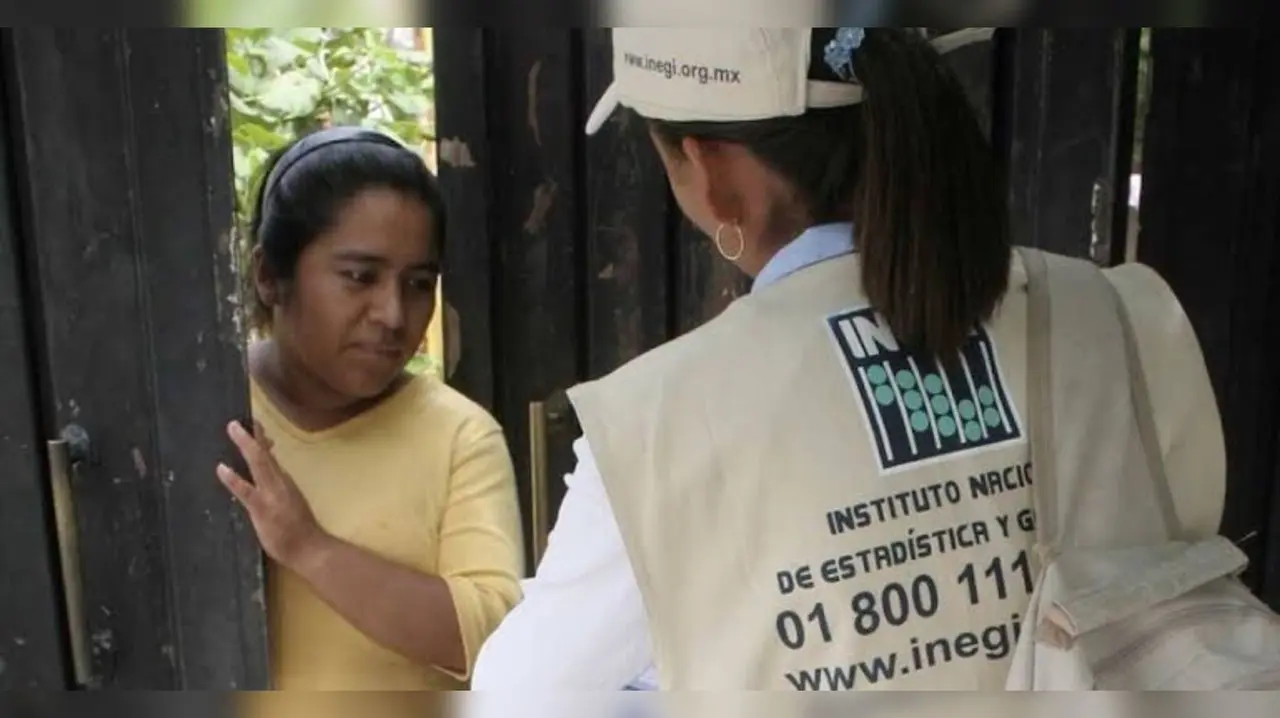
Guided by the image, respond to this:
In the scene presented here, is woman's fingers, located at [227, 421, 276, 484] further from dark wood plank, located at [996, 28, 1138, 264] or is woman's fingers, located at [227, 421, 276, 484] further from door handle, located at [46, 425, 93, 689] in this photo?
dark wood plank, located at [996, 28, 1138, 264]

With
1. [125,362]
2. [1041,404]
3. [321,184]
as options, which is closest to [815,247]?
[1041,404]

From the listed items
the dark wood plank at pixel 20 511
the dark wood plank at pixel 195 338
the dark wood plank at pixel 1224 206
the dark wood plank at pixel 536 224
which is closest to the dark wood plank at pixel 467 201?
the dark wood plank at pixel 536 224

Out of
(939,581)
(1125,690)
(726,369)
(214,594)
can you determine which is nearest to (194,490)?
(214,594)

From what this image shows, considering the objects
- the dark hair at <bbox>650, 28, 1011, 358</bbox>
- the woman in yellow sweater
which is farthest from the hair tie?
the woman in yellow sweater

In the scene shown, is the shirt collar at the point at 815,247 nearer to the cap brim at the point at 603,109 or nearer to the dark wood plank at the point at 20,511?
the cap brim at the point at 603,109

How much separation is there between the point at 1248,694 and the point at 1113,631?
0.08 metres

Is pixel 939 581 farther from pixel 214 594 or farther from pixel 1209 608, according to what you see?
pixel 214 594

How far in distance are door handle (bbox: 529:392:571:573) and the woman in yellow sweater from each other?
0.01 meters

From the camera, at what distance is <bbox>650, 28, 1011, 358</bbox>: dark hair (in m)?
0.67

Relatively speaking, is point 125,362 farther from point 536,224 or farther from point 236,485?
point 536,224

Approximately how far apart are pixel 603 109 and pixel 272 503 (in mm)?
266

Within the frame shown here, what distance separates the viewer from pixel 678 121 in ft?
2.24

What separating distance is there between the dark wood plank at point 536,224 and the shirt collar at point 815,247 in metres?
0.10

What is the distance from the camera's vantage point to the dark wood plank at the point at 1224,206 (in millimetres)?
702
